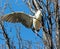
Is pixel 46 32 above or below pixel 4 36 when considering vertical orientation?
above

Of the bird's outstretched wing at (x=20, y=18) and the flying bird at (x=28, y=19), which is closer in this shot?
the bird's outstretched wing at (x=20, y=18)

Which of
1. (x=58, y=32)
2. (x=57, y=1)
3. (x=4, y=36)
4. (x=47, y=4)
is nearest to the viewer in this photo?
(x=58, y=32)

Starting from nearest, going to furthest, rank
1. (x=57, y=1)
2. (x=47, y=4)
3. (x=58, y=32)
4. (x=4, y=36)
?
(x=58, y=32), (x=57, y=1), (x=47, y=4), (x=4, y=36)

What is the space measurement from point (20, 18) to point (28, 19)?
226 millimetres

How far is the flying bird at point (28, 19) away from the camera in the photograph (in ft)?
20.6

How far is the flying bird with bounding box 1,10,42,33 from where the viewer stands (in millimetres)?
6281

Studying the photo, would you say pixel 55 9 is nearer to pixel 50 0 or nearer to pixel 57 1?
pixel 57 1

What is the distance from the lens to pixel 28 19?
6.62 metres

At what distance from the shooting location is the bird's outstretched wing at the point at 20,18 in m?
6.14

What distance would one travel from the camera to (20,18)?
6.53 metres

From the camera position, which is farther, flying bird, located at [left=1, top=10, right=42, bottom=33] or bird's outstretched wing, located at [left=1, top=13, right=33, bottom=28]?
flying bird, located at [left=1, top=10, right=42, bottom=33]

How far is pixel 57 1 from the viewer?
19.1 ft

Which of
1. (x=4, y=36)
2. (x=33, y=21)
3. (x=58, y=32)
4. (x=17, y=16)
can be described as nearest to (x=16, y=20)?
(x=17, y=16)

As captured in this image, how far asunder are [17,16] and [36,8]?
0.55 metres
